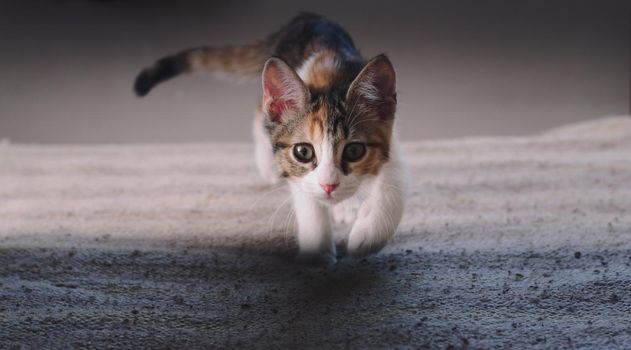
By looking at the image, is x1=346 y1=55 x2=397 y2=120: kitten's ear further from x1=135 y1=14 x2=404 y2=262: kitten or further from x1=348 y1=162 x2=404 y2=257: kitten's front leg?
x1=348 y1=162 x2=404 y2=257: kitten's front leg

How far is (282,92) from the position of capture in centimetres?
114

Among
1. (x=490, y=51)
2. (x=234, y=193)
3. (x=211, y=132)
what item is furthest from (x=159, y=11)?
(x=490, y=51)

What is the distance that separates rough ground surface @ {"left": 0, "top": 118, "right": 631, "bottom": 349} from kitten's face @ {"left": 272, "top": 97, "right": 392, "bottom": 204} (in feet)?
0.52

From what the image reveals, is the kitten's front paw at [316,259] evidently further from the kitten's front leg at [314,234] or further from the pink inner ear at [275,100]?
the pink inner ear at [275,100]

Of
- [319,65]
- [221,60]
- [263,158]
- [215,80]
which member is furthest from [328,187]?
[215,80]

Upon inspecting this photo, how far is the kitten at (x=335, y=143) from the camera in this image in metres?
1.10

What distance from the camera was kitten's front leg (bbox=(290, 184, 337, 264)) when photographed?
1229mm

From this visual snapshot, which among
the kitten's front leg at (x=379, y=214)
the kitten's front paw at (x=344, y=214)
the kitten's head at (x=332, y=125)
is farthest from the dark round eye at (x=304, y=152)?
the kitten's front paw at (x=344, y=214)

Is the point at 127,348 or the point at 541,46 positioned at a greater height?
the point at 541,46

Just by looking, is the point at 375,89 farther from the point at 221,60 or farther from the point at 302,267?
the point at 221,60

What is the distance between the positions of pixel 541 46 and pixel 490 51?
0.20 meters

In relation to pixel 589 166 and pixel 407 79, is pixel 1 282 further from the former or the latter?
pixel 589 166

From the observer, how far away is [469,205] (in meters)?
1.56

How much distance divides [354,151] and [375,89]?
104 millimetres
